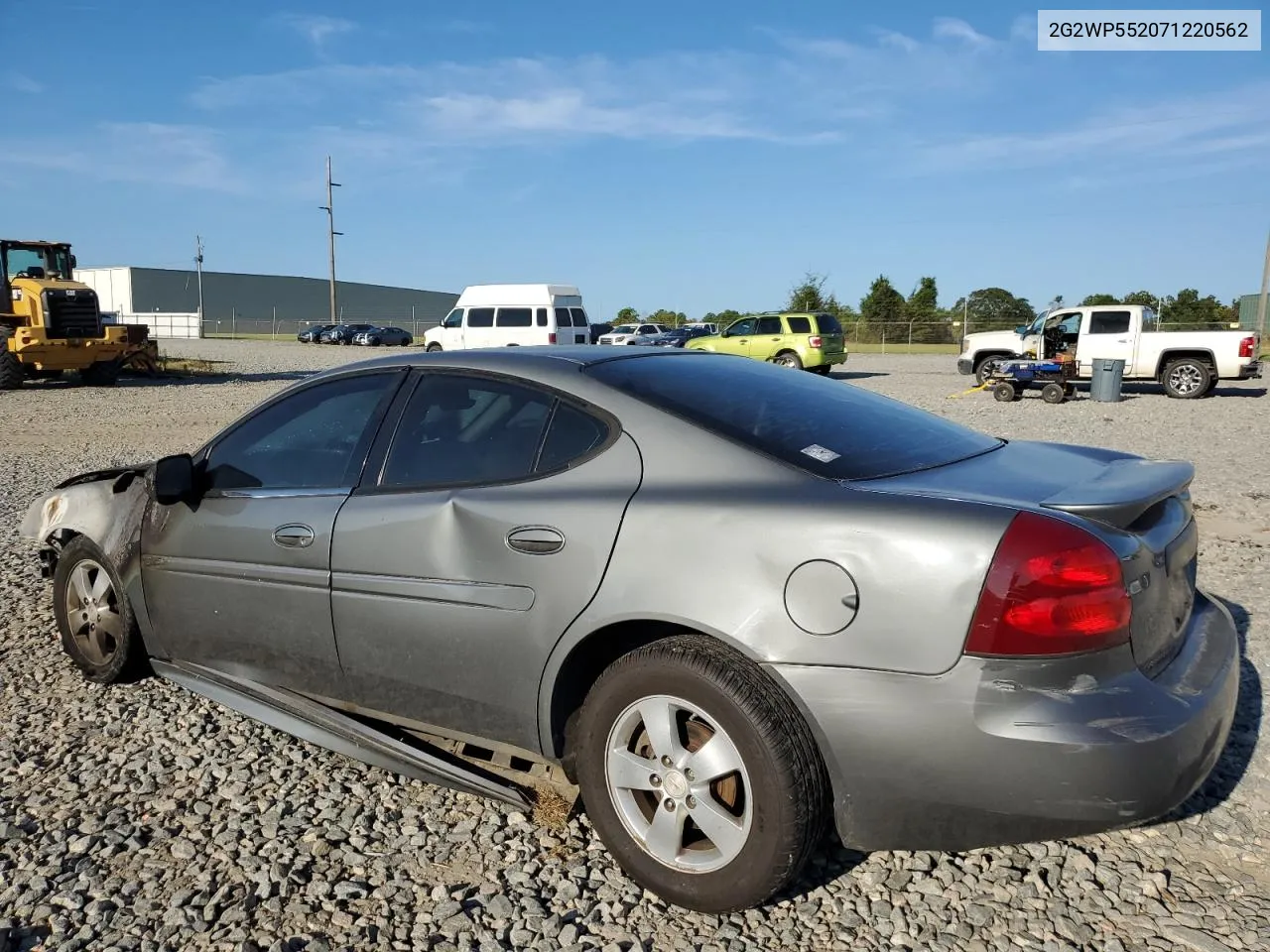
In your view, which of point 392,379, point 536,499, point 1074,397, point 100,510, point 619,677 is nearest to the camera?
point 619,677

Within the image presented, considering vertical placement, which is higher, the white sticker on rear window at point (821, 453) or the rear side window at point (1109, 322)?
the rear side window at point (1109, 322)

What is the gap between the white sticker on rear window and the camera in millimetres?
2619

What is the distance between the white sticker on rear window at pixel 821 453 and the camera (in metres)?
2.62

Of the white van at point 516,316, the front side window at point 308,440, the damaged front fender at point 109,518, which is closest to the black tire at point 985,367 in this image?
the white van at point 516,316

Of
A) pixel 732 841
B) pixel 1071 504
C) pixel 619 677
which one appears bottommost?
pixel 732 841

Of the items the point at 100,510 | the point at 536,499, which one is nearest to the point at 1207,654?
the point at 536,499

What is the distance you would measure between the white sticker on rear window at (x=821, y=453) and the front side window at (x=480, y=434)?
585mm

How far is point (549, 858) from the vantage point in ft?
9.23

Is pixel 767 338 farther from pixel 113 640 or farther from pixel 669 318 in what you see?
pixel 669 318

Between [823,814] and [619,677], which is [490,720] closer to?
[619,677]

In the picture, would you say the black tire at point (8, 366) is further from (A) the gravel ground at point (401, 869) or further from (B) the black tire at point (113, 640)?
(A) the gravel ground at point (401, 869)

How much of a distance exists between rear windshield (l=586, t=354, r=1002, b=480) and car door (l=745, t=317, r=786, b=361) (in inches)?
883

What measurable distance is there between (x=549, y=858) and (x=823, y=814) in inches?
34.5

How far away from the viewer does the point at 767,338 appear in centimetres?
2597
